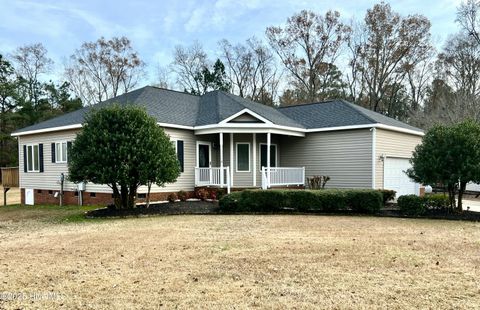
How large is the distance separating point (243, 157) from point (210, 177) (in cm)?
193

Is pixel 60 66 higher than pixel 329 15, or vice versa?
pixel 329 15

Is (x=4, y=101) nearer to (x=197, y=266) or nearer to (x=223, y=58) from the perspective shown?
(x=223, y=58)

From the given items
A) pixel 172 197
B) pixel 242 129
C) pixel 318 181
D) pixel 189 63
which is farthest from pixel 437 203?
pixel 189 63

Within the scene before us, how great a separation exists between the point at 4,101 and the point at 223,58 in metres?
22.7

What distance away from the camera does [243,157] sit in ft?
55.2

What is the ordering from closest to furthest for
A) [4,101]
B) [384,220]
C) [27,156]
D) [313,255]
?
1. [313,255]
2. [384,220]
3. [27,156]
4. [4,101]

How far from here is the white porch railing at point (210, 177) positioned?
51.7 feet

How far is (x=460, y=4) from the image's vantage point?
2905cm

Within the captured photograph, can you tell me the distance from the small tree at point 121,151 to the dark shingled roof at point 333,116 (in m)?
8.27

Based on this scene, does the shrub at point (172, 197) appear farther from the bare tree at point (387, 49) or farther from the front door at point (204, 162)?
the bare tree at point (387, 49)

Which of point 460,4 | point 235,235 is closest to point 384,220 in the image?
point 235,235

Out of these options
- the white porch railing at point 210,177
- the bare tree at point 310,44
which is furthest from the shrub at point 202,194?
the bare tree at point 310,44

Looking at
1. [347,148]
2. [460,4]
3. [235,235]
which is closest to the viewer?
[235,235]

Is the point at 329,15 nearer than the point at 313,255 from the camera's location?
No
